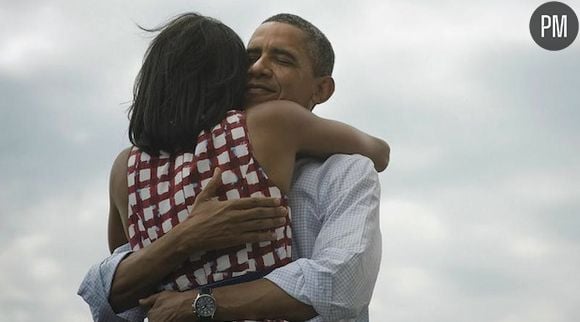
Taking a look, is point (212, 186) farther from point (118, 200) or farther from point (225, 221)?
point (118, 200)

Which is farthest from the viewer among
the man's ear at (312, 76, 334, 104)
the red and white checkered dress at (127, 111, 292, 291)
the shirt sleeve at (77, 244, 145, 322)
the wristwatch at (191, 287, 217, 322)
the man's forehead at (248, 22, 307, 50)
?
the man's ear at (312, 76, 334, 104)

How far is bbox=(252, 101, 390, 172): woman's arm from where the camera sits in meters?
3.16

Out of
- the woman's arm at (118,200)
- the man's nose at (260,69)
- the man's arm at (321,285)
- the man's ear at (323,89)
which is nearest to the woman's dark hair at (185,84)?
the woman's arm at (118,200)

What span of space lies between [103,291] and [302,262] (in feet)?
2.69

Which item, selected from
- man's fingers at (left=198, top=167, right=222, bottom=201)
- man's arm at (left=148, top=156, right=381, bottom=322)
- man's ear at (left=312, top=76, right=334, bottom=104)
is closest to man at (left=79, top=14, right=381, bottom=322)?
man's arm at (left=148, top=156, right=381, bottom=322)

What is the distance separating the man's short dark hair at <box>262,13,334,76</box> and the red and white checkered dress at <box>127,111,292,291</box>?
3.08 feet

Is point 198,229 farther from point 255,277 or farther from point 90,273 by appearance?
point 90,273

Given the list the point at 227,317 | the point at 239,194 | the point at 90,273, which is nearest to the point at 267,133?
the point at 239,194

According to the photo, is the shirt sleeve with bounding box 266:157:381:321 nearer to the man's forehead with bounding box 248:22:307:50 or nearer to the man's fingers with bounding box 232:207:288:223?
the man's fingers with bounding box 232:207:288:223

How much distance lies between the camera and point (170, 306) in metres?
2.98

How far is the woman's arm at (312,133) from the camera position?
10.4 ft

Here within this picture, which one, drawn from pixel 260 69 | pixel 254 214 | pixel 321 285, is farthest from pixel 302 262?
pixel 260 69

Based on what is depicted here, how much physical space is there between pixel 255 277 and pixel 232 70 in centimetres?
85

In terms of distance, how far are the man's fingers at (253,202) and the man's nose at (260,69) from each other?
33.9 inches
